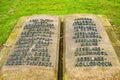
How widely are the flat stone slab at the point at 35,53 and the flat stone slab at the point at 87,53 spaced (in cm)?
19

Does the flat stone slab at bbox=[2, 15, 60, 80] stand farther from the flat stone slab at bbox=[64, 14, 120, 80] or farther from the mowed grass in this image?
the mowed grass

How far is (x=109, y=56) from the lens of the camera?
14.4ft

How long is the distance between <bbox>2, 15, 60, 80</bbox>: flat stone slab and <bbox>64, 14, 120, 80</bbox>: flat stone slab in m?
0.19

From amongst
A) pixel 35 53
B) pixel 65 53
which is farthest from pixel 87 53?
pixel 35 53

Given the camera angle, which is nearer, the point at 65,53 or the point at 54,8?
the point at 65,53

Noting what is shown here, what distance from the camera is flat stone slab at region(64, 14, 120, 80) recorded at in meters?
3.99

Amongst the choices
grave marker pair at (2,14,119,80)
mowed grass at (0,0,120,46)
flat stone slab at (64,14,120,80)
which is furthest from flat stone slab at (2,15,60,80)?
mowed grass at (0,0,120,46)

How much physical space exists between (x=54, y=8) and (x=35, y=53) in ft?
12.8

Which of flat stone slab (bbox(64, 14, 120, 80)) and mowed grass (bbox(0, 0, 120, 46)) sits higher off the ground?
mowed grass (bbox(0, 0, 120, 46))

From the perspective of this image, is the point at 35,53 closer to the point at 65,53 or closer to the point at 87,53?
the point at 65,53

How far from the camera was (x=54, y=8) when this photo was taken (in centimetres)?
825

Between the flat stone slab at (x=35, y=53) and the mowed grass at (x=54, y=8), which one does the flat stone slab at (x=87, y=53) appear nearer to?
the flat stone slab at (x=35, y=53)

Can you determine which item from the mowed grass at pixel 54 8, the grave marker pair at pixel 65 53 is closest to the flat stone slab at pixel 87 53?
the grave marker pair at pixel 65 53

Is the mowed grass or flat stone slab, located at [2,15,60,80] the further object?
the mowed grass
